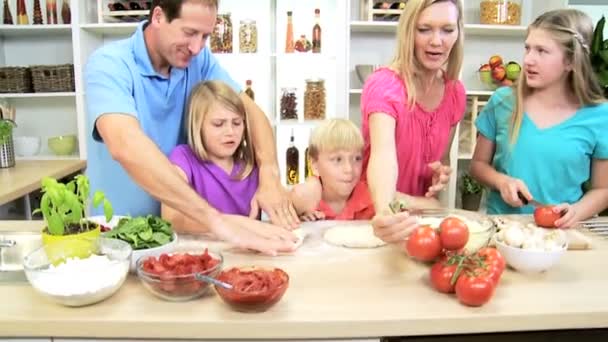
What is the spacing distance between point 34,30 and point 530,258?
348 cm

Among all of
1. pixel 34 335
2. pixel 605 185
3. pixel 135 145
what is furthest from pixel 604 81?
pixel 34 335

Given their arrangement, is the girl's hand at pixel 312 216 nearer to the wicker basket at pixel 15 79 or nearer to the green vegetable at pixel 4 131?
the green vegetable at pixel 4 131

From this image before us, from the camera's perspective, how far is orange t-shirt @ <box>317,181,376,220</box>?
6.21 ft

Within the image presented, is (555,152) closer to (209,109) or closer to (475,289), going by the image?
(475,289)

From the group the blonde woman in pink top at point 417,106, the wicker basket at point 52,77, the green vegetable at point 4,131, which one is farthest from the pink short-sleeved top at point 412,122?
the wicker basket at point 52,77

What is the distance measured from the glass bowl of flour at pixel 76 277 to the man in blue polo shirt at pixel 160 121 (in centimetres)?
32

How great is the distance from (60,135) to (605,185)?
3.43 m

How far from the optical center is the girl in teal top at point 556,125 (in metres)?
1.73

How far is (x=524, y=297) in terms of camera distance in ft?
3.60

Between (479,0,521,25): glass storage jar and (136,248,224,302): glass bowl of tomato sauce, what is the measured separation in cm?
307

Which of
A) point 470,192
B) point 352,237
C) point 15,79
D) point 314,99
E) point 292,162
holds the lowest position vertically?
point 470,192

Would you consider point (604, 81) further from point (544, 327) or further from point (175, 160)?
point (175, 160)

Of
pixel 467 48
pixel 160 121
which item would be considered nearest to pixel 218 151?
pixel 160 121

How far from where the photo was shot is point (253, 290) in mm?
1007
